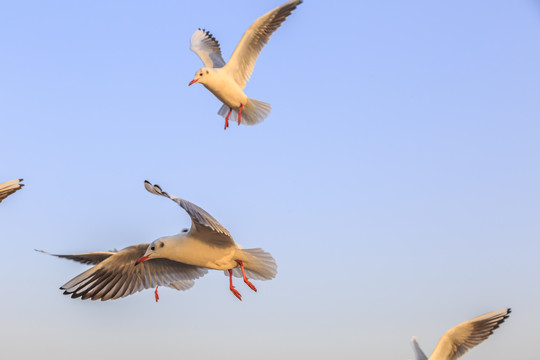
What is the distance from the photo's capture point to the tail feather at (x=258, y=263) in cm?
627

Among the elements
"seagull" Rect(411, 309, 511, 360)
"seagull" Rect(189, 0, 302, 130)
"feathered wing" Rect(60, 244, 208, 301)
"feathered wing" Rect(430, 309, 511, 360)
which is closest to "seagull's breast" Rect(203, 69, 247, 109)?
"seagull" Rect(189, 0, 302, 130)

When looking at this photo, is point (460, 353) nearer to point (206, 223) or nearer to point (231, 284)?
point (231, 284)

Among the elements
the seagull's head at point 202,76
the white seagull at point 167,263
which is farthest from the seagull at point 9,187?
the seagull's head at point 202,76

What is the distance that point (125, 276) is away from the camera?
680 cm

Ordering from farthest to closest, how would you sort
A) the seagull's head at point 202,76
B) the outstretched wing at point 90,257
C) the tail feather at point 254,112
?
→ the tail feather at point 254,112, the seagull's head at point 202,76, the outstretched wing at point 90,257

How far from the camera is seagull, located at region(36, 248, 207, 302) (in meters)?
6.36

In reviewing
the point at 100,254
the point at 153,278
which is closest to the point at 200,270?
the point at 153,278

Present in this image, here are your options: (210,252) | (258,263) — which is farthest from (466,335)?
(210,252)

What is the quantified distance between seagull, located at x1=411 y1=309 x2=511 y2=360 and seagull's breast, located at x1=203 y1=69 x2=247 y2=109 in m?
3.87

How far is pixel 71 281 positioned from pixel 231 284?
4.95ft

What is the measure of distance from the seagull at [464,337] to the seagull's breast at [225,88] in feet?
12.7

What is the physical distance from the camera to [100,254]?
7.10 metres

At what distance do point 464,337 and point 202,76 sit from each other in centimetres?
439

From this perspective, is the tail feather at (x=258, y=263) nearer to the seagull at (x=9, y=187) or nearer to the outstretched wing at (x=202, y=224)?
the outstretched wing at (x=202, y=224)
